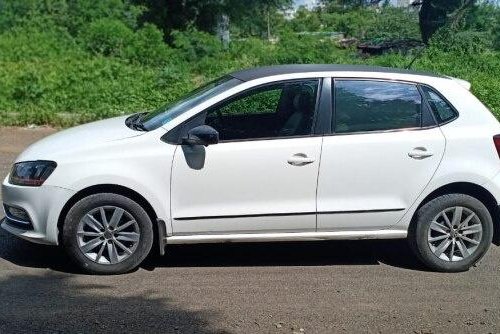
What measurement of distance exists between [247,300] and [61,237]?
1.57 metres

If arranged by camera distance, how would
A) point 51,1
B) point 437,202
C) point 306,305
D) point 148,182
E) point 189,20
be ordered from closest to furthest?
1. point 306,305
2. point 148,182
3. point 437,202
4. point 51,1
5. point 189,20

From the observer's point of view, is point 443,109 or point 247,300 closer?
point 247,300

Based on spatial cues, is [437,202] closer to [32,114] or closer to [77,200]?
[77,200]

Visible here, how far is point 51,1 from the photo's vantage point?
2384 cm

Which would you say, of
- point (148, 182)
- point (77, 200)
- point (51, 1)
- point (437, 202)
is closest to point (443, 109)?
point (437, 202)

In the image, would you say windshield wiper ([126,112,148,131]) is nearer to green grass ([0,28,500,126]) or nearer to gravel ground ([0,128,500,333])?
gravel ground ([0,128,500,333])

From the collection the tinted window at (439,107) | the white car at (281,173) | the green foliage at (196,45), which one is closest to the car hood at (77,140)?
the white car at (281,173)

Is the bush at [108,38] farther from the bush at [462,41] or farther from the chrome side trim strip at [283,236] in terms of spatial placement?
the chrome side trim strip at [283,236]

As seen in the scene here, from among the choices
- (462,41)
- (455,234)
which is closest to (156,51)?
(462,41)

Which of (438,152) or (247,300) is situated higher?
(438,152)

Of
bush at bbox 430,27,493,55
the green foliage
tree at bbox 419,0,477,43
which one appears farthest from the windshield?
tree at bbox 419,0,477,43

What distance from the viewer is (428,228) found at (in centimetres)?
563

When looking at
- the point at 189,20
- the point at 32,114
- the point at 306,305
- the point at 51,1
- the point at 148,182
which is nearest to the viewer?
the point at 306,305

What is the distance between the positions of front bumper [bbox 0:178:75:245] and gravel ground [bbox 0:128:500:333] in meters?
0.33
